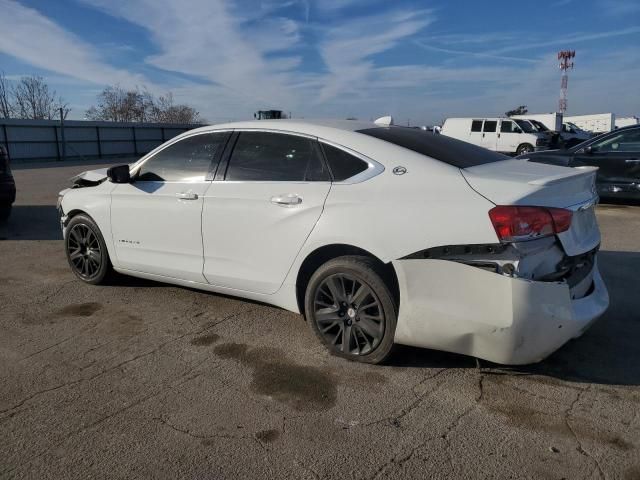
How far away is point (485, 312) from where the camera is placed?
2.95m

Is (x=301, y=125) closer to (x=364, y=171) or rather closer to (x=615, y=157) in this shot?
(x=364, y=171)

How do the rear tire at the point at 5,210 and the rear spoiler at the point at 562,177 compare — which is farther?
the rear tire at the point at 5,210

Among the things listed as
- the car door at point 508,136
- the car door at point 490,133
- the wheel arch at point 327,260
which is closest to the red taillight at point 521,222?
the wheel arch at point 327,260

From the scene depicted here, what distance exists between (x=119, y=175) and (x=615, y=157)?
8.46m

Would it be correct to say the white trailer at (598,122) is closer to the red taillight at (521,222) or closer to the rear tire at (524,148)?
the rear tire at (524,148)

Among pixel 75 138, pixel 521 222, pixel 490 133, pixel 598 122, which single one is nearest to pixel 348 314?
pixel 521 222

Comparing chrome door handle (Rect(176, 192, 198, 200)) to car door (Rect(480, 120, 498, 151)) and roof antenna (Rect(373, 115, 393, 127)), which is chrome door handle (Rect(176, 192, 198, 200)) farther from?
car door (Rect(480, 120, 498, 151))

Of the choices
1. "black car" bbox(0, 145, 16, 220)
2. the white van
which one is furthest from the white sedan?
the white van

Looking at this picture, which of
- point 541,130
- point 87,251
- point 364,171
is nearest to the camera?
point 364,171

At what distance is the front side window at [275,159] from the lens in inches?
148

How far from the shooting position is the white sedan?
2.95m

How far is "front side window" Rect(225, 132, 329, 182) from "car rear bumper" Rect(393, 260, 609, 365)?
1017 millimetres

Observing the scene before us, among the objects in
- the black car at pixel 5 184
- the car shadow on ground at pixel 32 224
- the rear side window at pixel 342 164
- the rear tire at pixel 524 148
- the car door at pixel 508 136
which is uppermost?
the car door at pixel 508 136

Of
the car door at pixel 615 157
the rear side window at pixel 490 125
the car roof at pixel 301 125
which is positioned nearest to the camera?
the car roof at pixel 301 125
